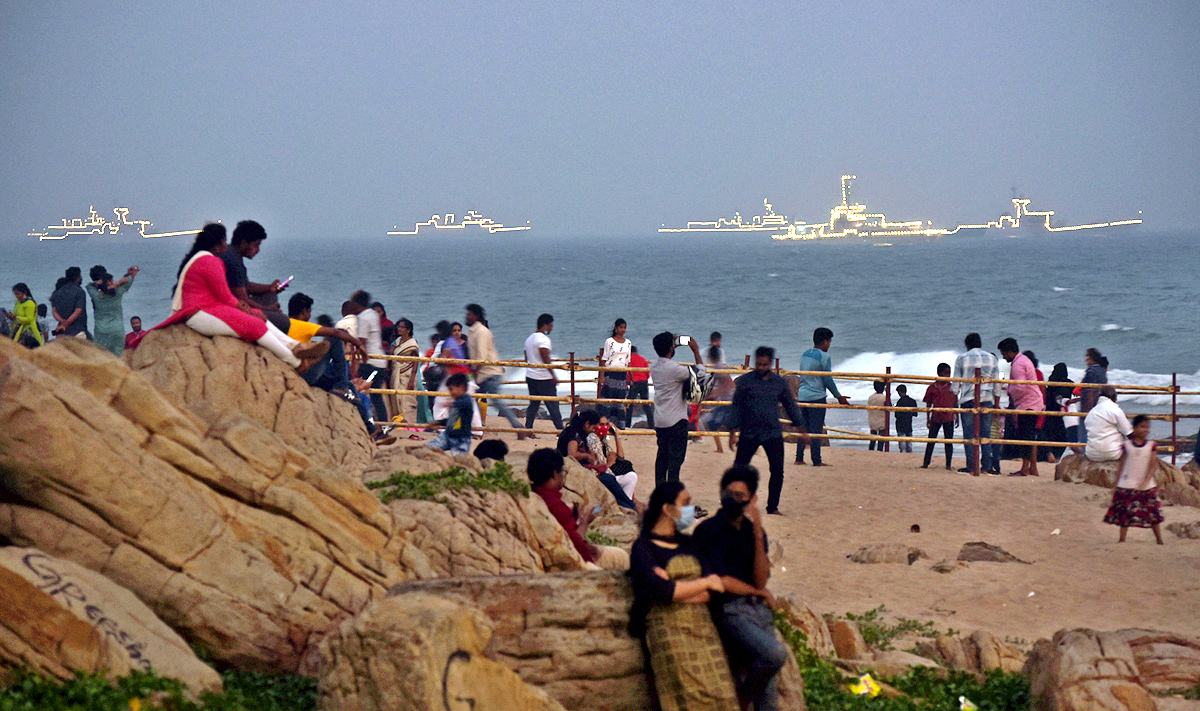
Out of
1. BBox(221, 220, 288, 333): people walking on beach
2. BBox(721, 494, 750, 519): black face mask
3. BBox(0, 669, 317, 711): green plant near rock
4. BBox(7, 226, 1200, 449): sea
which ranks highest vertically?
BBox(221, 220, 288, 333): people walking on beach

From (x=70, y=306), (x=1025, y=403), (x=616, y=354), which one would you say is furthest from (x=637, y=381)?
(x=70, y=306)

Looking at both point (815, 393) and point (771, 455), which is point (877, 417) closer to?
point (815, 393)

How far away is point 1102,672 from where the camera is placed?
6.43 m

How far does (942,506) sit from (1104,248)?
13366cm

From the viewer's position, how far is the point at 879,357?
45281 millimetres

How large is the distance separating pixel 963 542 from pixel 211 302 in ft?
24.8

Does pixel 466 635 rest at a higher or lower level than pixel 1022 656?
higher

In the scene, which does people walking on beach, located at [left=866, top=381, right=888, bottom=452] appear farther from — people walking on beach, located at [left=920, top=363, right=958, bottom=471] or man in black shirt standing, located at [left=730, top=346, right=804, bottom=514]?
man in black shirt standing, located at [left=730, top=346, right=804, bottom=514]

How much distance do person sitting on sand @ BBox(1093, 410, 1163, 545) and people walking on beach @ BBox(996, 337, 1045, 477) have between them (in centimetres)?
336

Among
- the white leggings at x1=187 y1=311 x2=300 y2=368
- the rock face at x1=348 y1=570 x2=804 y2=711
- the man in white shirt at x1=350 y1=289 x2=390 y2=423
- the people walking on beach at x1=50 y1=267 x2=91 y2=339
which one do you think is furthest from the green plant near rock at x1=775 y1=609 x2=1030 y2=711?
the people walking on beach at x1=50 y1=267 x2=91 y2=339

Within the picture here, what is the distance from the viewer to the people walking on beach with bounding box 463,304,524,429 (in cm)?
1467

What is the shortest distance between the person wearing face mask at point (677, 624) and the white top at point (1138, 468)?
21.1ft

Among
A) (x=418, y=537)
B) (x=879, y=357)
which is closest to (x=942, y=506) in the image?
(x=418, y=537)

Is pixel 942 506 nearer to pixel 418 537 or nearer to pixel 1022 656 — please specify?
pixel 1022 656
